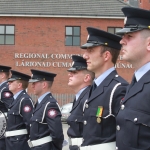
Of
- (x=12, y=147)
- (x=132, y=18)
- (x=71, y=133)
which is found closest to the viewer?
(x=132, y=18)

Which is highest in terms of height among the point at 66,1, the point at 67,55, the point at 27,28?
the point at 66,1

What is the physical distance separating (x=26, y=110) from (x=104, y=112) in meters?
3.97

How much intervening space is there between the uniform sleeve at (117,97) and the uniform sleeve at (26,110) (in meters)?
3.76

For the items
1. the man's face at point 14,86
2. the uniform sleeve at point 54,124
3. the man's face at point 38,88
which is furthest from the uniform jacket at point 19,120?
the uniform sleeve at point 54,124

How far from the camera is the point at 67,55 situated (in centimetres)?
3406

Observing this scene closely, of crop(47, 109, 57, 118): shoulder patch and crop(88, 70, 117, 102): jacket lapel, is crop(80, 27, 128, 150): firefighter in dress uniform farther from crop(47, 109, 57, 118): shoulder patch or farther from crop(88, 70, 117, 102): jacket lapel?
crop(47, 109, 57, 118): shoulder patch

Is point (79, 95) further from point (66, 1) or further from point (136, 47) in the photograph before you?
point (66, 1)

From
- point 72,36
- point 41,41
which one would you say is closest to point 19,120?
point 41,41

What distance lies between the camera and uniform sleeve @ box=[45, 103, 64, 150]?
7207 millimetres

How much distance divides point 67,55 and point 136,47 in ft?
99.3

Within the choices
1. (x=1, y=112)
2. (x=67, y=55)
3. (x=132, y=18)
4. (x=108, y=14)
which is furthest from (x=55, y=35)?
(x=132, y=18)

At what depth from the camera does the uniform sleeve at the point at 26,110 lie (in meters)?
8.23

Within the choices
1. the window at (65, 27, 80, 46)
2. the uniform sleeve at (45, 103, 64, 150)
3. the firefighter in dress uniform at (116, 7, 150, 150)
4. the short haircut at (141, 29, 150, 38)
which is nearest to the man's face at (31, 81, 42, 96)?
the uniform sleeve at (45, 103, 64, 150)

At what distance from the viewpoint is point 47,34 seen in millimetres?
34031
